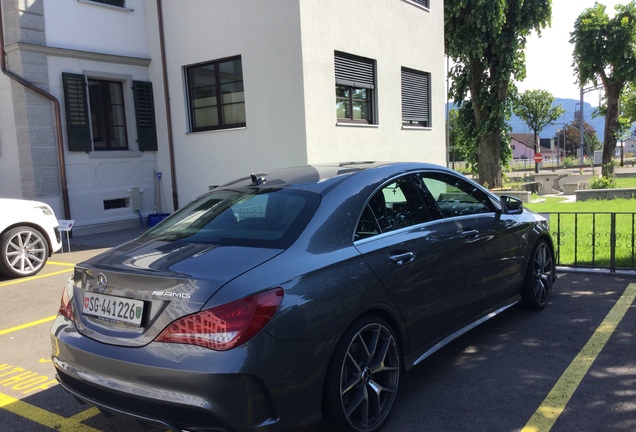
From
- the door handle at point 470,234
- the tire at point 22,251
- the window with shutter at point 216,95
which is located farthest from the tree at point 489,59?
the door handle at point 470,234

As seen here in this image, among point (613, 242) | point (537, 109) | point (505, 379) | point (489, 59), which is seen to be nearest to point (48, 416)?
point (505, 379)

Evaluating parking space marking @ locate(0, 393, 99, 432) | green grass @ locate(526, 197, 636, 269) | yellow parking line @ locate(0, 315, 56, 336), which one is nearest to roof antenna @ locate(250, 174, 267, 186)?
parking space marking @ locate(0, 393, 99, 432)

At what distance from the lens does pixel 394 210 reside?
12.3 feet

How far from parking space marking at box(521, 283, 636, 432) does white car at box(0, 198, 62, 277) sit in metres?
7.25

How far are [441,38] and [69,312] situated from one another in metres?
15.0

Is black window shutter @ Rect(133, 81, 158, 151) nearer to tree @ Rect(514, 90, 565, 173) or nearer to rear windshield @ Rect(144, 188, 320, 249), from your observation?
rear windshield @ Rect(144, 188, 320, 249)

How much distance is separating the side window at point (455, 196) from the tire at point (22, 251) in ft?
20.7

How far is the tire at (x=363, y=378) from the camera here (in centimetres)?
288

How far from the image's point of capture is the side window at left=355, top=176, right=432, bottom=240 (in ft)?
11.2

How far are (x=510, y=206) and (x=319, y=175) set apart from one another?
7.19 ft

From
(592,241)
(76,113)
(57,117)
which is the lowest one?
(592,241)

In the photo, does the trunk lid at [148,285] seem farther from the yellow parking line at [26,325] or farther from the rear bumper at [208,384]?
the yellow parking line at [26,325]

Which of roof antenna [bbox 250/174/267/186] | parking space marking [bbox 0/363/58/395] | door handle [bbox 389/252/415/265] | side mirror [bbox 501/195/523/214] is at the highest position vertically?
roof antenna [bbox 250/174/267/186]

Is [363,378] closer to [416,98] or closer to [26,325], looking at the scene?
[26,325]
